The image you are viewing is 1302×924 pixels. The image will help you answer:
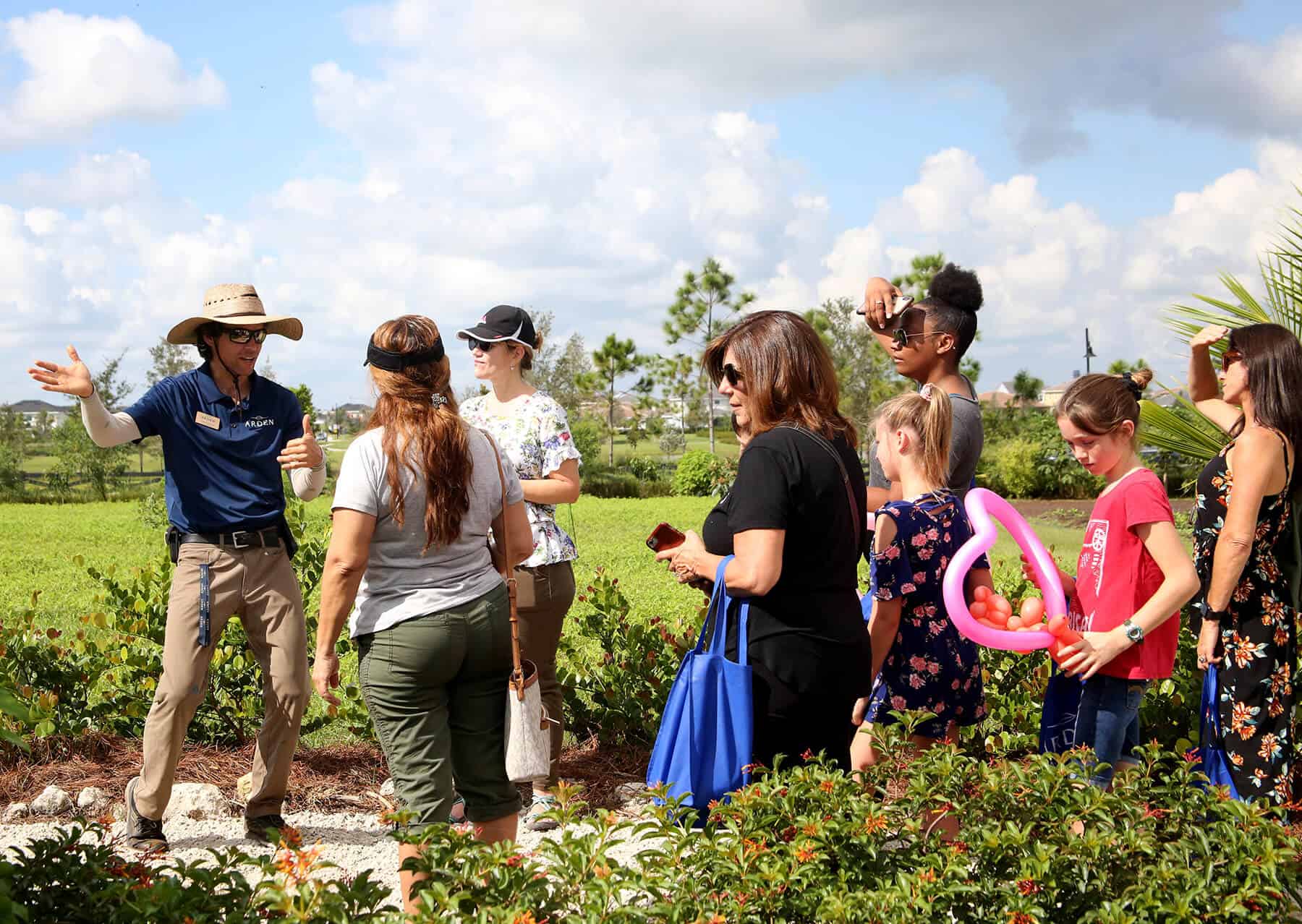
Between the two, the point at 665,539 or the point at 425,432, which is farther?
the point at 665,539

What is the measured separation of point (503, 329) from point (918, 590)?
185cm

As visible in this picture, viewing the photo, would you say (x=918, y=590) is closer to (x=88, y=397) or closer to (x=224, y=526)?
(x=224, y=526)

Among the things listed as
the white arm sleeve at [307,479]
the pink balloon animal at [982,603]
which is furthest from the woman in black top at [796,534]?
the white arm sleeve at [307,479]

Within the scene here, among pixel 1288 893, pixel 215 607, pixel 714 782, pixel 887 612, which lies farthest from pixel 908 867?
pixel 215 607

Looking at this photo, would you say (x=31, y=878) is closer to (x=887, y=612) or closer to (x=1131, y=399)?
(x=887, y=612)

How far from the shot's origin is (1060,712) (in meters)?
3.43

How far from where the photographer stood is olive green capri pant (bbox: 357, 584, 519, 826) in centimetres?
290

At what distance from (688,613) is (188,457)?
5.51 metres

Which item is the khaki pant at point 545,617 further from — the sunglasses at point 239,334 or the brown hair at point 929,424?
the brown hair at point 929,424

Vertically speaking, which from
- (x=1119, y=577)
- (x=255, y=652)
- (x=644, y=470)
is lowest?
(x=255, y=652)

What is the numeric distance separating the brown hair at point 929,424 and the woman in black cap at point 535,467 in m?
1.31

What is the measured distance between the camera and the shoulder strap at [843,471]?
272 cm

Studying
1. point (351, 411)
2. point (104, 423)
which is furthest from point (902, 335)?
point (351, 411)

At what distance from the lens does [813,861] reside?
7.13 feet
